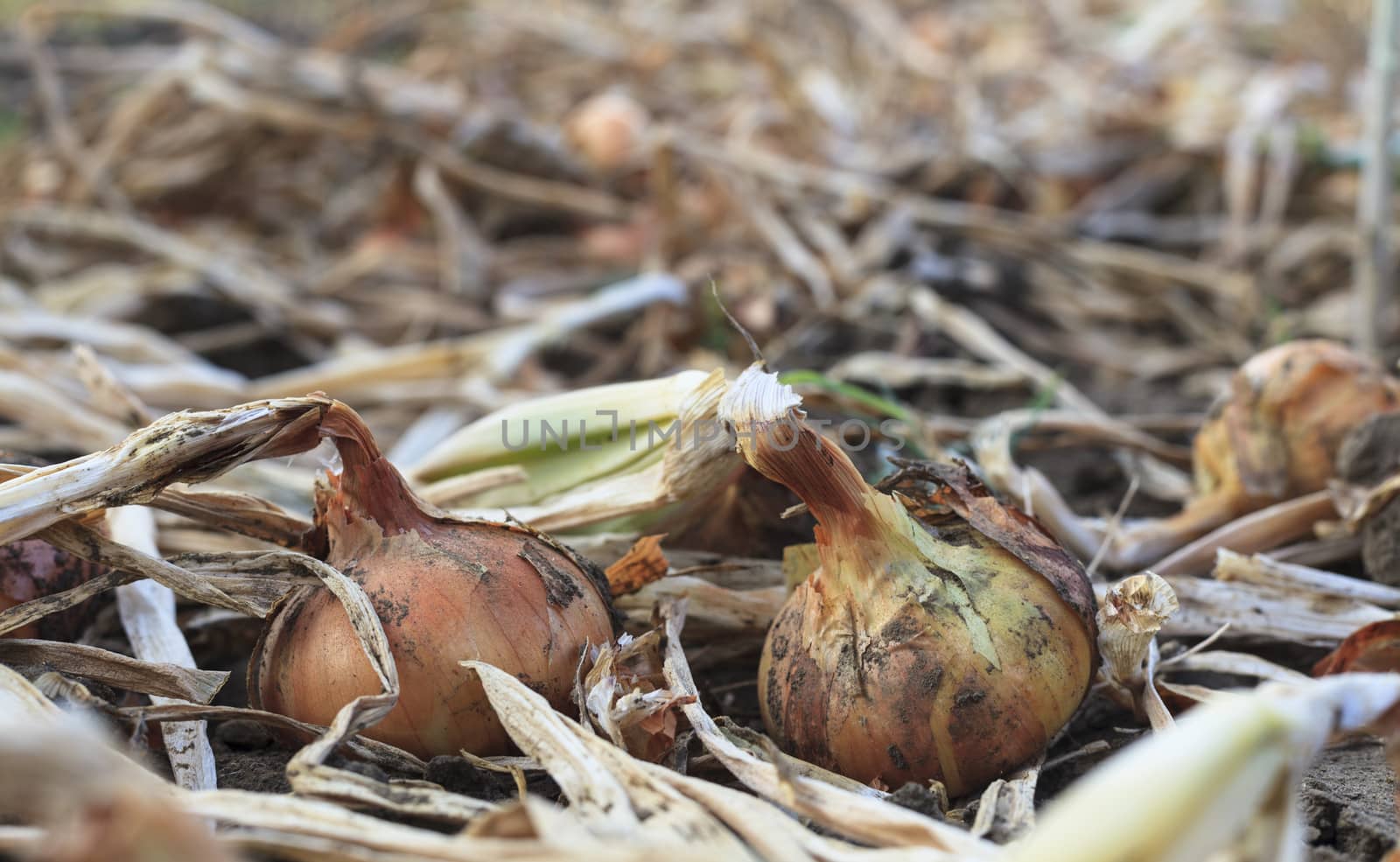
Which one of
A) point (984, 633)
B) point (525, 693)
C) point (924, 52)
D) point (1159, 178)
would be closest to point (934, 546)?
point (984, 633)

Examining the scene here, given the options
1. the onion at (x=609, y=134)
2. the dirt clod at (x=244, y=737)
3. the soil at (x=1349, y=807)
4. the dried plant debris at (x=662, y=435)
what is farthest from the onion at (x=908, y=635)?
the onion at (x=609, y=134)

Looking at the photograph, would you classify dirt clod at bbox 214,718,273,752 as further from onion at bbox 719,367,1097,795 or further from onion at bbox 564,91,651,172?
onion at bbox 564,91,651,172

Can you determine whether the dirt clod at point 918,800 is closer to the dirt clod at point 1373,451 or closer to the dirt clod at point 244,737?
the dirt clod at point 244,737

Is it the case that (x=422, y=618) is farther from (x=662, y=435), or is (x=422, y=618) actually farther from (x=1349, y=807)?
(x=1349, y=807)

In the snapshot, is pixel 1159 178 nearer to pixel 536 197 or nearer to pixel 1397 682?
pixel 536 197

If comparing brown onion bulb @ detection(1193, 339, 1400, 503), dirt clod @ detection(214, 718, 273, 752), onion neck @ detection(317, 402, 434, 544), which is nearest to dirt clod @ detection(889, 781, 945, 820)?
onion neck @ detection(317, 402, 434, 544)

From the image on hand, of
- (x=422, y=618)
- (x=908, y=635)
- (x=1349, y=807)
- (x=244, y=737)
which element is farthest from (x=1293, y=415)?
(x=244, y=737)
